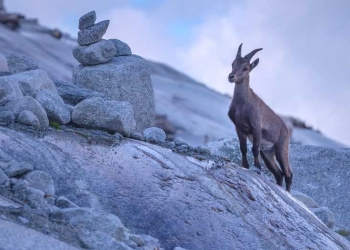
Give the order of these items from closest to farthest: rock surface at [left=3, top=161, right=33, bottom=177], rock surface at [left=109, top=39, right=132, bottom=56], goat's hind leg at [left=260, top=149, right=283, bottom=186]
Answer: rock surface at [left=3, top=161, right=33, bottom=177], rock surface at [left=109, top=39, right=132, bottom=56], goat's hind leg at [left=260, top=149, right=283, bottom=186]

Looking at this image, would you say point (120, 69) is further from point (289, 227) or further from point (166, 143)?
point (289, 227)

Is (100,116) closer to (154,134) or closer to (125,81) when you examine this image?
(154,134)

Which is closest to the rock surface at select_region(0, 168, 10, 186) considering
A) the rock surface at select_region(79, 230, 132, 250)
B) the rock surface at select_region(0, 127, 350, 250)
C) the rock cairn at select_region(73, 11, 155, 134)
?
the rock surface at select_region(0, 127, 350, 250)

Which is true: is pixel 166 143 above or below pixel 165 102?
above

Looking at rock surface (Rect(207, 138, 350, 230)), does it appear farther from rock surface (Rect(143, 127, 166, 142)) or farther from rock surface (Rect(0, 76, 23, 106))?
rock surface (Rect(0, 76, 23, 106))

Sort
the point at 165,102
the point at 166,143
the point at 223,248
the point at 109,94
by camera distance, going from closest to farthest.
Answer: the point at 223,248 → the point at 166,143 → the point at 109,94 → the point at 165,102

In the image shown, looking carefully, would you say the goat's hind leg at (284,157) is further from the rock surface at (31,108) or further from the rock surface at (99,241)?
the rock surface at (99,241)

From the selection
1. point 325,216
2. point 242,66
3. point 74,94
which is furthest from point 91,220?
point 242,66

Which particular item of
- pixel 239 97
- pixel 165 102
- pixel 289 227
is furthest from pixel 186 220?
pixel 165 102

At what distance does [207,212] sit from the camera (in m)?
11.0

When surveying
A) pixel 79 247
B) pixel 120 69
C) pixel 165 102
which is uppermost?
pixel 120 69

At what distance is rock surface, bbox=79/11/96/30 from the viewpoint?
1459 cm

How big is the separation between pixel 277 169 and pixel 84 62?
153 inches

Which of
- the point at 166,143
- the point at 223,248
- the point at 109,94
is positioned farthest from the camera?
the point at 109,94
